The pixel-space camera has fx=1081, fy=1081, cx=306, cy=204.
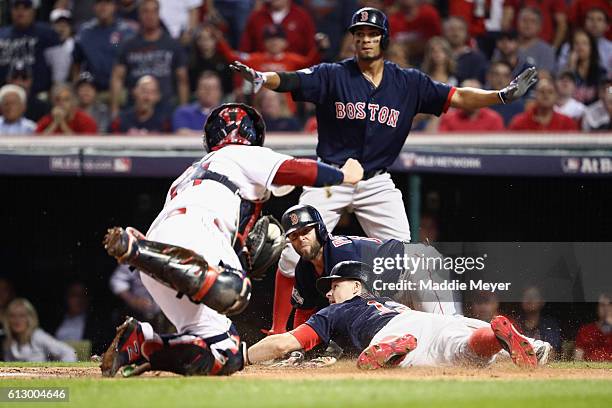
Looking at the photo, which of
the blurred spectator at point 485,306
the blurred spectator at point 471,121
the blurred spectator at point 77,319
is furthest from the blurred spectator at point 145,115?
the blurred spectator at point 485,306

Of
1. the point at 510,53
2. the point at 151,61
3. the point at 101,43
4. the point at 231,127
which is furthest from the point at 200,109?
the point at 231,127

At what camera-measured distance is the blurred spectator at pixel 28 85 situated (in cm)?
1123

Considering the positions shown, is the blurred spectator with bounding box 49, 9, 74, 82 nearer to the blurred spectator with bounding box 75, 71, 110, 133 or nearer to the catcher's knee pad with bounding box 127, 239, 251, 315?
the blurred spectator with bounding box 75, 71, 110, 133

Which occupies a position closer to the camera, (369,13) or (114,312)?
(369,13)

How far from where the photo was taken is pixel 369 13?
716cm

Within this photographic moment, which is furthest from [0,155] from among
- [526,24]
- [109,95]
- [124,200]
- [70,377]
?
[526,24]

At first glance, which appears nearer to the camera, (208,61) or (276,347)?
(276,347)

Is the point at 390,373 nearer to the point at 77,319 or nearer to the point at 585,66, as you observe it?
the point at 77,319

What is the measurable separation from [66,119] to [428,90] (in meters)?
4.80

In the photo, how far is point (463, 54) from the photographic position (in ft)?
35.6

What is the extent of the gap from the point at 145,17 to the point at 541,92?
14.0 feet

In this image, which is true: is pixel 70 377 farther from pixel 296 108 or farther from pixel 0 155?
pixel 296 108

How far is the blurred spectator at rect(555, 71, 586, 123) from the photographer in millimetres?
10156

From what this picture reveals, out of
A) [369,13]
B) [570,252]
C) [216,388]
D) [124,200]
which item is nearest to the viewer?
[216,388]
